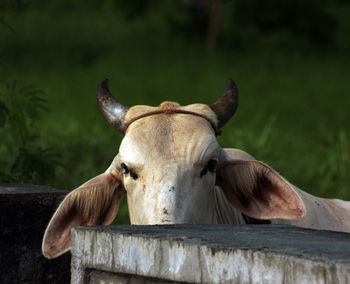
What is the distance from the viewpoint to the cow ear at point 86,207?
12.1 feet

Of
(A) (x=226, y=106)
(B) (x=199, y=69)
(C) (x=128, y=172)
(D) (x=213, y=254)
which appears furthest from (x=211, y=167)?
(B) (x=199, y=69)

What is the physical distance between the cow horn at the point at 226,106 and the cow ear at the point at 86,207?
630 mm

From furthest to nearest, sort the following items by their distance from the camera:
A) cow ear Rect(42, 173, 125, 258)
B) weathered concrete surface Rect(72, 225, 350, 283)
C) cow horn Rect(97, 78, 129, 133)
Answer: cow horn Rect(97, 78, 129, 133) → cow ear Rect(42, 173, 125, 258) → weathered concrete surface Rect(72, 225, 350, 283)

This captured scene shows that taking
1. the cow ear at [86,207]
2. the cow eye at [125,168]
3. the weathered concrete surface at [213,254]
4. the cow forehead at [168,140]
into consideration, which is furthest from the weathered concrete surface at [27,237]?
the weathered concrete surface at [213,254]

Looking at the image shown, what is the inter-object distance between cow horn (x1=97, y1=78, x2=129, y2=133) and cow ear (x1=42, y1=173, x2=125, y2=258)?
31 centimetres

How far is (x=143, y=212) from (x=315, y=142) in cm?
829

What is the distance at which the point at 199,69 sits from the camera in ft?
60.5

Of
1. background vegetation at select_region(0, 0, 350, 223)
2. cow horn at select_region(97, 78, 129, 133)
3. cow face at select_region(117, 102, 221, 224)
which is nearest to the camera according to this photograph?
cow face at select_region(117, 102, 221, 224)

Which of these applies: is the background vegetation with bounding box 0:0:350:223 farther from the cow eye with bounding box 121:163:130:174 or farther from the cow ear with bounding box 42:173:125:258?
the cow eye with bounding box 121:163:130:174

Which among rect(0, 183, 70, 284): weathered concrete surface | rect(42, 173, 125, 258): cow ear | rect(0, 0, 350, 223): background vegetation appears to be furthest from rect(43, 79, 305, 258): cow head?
rect(0, 0, 350, 223): background vegetation

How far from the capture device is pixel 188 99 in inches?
578

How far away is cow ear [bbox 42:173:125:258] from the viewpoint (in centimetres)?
368

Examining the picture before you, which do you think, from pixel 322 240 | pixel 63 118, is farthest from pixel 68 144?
pixel 322 240

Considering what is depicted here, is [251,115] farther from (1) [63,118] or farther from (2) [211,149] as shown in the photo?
(2) [211,149]
